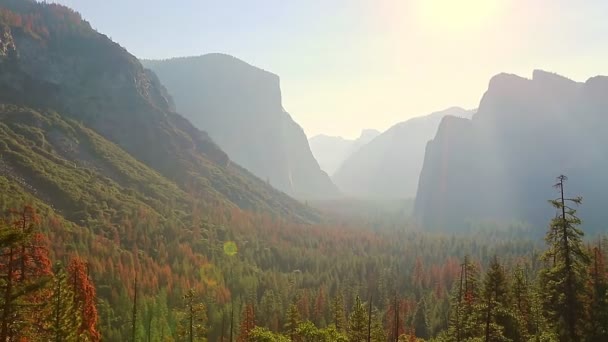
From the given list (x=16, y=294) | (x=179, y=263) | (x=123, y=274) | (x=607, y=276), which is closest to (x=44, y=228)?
(x=123, y=274)

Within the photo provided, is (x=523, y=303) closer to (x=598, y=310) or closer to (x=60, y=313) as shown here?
(x=598, y=310)

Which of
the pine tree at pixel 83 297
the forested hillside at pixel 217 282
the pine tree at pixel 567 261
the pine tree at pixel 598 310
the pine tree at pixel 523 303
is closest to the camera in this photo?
the pine tree at pixel 567 261

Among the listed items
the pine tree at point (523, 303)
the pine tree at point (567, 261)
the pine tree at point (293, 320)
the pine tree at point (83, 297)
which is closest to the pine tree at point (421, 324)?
the pine tree at point (523, 303)

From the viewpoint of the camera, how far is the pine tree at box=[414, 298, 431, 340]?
101875 mm

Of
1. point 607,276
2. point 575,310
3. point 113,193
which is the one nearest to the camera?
point 575,310

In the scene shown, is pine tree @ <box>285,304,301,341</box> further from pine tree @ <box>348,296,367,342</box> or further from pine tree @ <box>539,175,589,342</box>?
pine tree @ <box>539,175,589,342</box>

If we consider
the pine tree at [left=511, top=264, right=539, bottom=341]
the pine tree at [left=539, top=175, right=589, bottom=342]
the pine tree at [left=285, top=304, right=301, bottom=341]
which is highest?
the pine tree at [left=539, top=175, right=589, bottom=342]

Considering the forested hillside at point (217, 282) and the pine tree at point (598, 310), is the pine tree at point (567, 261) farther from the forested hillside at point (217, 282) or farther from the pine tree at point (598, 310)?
the pine tree at point (598, 310)

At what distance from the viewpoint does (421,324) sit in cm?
10400

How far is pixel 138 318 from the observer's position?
88.4m

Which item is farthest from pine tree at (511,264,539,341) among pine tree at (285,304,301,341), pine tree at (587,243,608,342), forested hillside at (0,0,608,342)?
pine tree at (285,304,301,341)

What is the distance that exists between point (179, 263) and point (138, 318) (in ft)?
191

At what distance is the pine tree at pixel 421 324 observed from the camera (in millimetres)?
101875

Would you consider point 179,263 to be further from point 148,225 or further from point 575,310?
point 575,310
